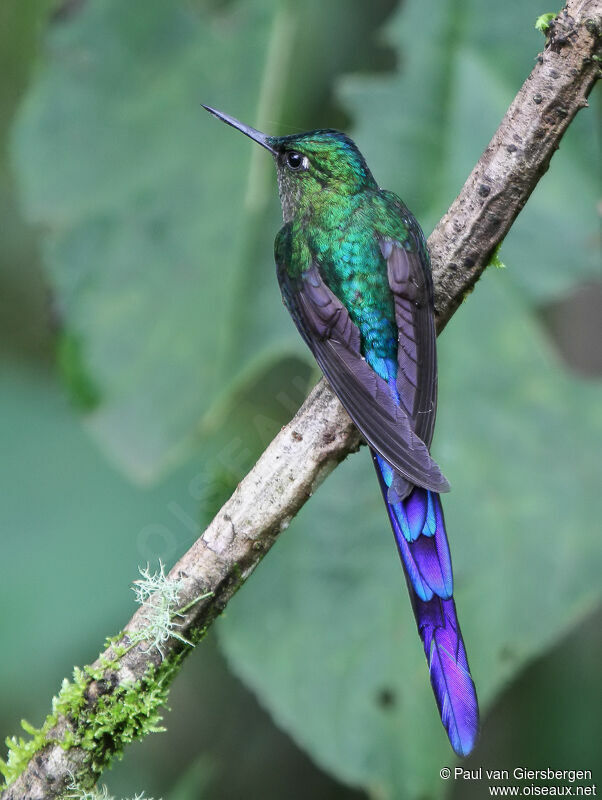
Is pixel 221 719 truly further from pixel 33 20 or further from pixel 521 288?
pixel 33 20

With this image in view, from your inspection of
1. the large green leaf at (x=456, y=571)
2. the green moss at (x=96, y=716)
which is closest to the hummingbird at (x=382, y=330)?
the large green leaf at (x=456, y=571)

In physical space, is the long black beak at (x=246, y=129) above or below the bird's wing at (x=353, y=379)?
above

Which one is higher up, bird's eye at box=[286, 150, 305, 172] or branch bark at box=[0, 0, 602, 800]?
bird's eye at box=[286, 150, 305, 172]

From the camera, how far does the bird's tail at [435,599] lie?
1664 mm

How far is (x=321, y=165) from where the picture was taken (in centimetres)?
228

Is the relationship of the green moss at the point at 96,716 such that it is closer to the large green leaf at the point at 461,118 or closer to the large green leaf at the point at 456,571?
the large green leaf at the point at 456,571

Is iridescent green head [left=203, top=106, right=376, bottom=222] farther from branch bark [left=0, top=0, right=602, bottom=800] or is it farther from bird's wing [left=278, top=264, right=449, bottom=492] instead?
branch bark [left=0, top=0, right=602, bottom=800]

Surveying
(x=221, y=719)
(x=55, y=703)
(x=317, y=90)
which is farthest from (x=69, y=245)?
(x=221, y=719)

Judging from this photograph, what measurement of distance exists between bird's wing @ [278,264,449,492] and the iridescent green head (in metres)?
0.28

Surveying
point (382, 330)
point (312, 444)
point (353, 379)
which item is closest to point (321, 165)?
point (382, 330)

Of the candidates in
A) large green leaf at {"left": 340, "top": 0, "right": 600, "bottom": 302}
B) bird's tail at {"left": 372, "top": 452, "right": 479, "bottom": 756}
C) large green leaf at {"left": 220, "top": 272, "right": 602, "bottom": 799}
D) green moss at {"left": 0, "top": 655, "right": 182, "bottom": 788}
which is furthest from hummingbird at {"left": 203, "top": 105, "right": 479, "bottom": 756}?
green moss at {"left": 0, "top": 655, "right": 182, "bottom": 788}

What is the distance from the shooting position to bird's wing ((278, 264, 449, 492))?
1.73 m

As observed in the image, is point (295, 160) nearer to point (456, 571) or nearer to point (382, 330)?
point (382, 330)

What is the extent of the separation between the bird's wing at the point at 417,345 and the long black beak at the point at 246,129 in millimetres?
536
